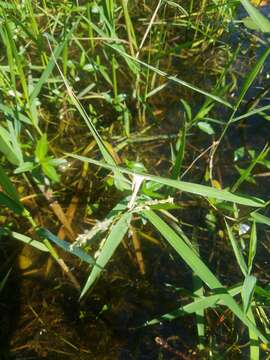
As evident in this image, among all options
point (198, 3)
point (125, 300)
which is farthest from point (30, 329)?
point (198, 3)

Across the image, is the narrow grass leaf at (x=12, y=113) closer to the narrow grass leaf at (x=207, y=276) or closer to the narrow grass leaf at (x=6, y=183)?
the narrow grass leaf at (x=6, y=183)

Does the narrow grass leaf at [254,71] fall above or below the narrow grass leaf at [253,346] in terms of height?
above

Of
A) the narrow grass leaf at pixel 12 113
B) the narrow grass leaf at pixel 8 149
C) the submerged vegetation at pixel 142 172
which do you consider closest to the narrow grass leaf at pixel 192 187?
the submerged vegetation at pixel 142 172

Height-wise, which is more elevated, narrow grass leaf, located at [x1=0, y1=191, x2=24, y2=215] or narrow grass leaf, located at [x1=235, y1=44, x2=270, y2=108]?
narrow grass leaf, located at [x1=235, y1=44, x2=270, y2=108]

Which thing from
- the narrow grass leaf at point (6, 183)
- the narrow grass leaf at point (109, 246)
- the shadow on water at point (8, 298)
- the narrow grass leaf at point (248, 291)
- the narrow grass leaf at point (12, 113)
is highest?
the narrow grass leaf at point (12, 113)

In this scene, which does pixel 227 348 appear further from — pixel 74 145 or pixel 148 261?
pixel 74 145

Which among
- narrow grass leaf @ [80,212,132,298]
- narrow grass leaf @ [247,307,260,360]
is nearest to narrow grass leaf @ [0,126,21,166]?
narrow grass leaf @ [80,212,132,298]

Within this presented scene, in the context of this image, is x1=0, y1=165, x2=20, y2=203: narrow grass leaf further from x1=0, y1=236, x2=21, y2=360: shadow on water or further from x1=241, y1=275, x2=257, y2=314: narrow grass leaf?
x1=241, y1=275, x2=257, y2=314: narrow grass leaf

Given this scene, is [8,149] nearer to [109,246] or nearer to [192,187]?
[109,246]
